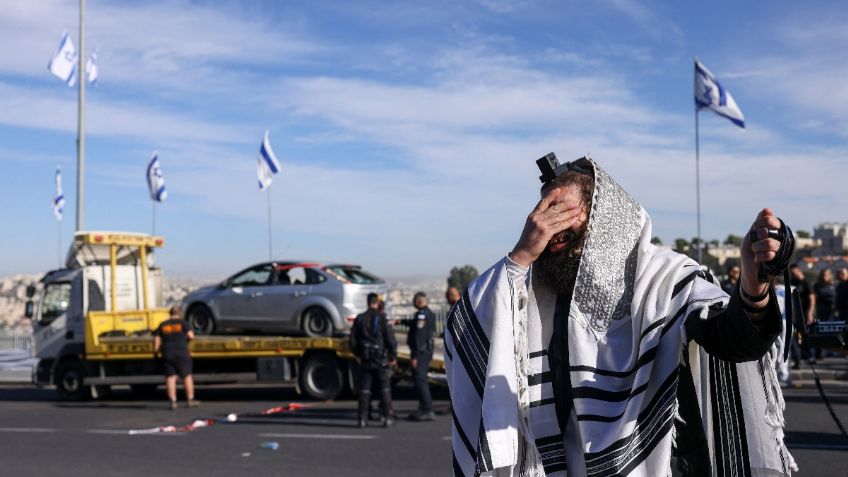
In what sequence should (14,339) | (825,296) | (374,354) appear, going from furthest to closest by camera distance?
(14,339) → (825,296) → (374,354)

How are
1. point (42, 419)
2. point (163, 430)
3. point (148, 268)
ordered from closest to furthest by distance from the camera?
point (163, 430), point (42, 419), point (148, 268)

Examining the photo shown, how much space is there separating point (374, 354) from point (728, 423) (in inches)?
390

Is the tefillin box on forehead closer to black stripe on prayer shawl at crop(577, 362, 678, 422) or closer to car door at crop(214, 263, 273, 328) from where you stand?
black stripe on prayer shawl at crop(577, 362, 678, 422)

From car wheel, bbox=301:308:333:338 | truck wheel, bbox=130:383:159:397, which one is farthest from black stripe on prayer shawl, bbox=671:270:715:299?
truck wheel, bbox=130:383:159:397

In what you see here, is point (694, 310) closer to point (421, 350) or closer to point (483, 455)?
point (483, 455)

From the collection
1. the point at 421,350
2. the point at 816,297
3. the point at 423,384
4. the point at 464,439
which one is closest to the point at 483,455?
the point at 464,439

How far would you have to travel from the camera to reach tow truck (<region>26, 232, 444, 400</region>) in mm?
15602

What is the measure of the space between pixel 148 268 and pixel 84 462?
818 cm

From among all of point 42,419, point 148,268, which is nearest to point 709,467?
point 42,419

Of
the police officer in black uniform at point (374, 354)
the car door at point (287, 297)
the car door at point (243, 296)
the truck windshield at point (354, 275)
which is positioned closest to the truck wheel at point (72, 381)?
the car door at point (243, 296)

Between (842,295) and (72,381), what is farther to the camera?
(72,381)

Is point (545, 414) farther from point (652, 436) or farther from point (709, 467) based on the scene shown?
point (709, 467)

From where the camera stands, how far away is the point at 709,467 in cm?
252

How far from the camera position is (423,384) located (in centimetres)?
1259
